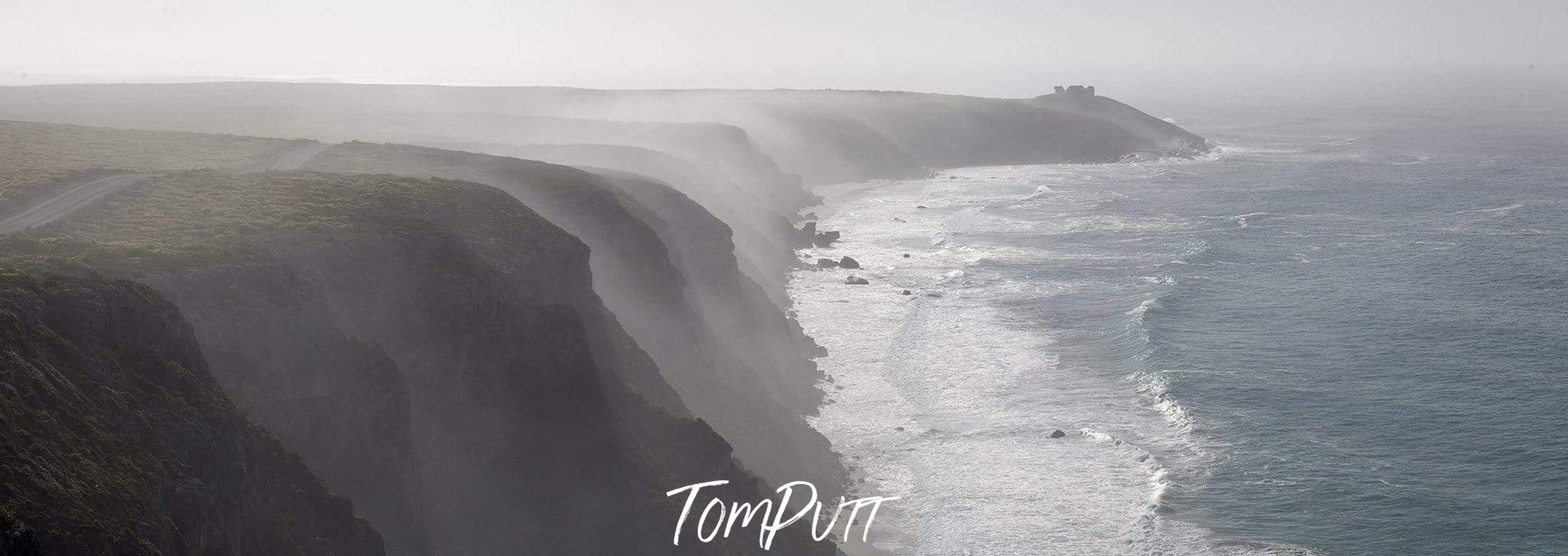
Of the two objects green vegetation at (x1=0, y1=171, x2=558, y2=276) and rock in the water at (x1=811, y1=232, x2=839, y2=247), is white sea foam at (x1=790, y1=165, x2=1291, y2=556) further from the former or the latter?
green vegetation at (x1=0, y1=171, x2=558, y2=276)

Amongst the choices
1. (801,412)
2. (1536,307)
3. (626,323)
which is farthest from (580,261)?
(1536,307)

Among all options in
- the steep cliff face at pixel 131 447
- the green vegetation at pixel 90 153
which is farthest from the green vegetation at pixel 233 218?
the green vegetation at pixel 90 153

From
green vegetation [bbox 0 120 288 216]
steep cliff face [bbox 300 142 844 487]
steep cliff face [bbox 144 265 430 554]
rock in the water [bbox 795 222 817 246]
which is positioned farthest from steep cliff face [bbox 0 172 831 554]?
rock in the water [bbox 795 222 817 246]

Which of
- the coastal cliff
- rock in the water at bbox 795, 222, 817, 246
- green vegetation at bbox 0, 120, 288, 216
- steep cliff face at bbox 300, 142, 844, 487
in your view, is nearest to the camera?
the coastal cliff

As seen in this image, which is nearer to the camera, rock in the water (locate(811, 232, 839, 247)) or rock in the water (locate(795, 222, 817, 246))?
rock in the water (locate(795, 222, 817, 246))

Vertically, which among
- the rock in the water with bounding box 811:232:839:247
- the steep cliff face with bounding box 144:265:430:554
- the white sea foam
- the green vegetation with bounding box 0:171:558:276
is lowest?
the white sea foam

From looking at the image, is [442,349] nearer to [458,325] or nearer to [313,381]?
[458,325]
